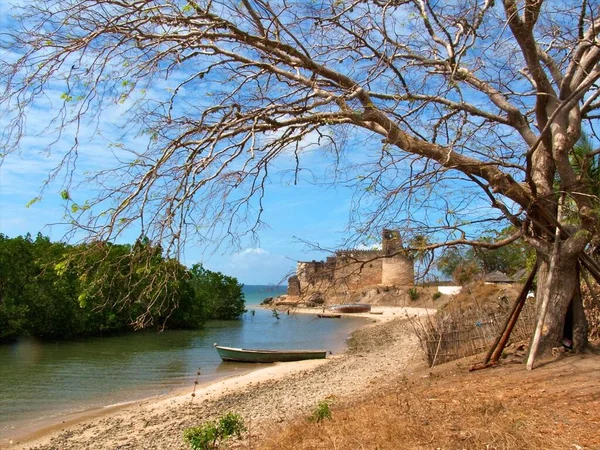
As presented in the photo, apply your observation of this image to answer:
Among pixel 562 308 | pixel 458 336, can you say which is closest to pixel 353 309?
pixel 458 336

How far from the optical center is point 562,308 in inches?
316

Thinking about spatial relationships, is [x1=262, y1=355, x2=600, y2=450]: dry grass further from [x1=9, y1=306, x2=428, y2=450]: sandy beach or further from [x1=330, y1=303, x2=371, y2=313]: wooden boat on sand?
[x1=330, y1=303, x2=371, y2=313]: wooden boat on sand

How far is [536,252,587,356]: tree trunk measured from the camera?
7.94 meters

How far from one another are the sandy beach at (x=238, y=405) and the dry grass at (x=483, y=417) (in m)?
1.35

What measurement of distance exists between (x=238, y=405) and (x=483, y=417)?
7.53 meters

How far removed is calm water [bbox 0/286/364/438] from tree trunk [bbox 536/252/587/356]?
4.00 m

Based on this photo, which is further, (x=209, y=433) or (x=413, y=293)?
(x=413, y=293)

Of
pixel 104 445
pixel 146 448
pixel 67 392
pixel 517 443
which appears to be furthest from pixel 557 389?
pixel 67 392

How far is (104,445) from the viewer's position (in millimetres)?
9695

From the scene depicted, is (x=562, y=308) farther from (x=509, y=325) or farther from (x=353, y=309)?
(x=353, y=309)

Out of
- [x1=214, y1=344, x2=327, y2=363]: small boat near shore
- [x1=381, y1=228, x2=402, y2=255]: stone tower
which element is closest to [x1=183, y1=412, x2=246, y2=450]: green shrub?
[x1=381, y1=228, x2=402, y2=255]: stone tower

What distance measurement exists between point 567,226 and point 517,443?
14.1 ft

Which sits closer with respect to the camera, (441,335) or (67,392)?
(441,335)

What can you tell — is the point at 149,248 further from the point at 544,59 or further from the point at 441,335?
the point at 441,335
